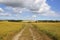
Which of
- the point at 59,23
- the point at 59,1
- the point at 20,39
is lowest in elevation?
the point at 20,39

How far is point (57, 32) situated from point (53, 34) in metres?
0.20

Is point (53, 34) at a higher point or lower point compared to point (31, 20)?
lower

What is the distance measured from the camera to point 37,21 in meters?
8.88

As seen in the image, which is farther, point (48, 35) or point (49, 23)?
point (48, 35)

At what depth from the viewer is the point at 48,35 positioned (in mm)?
9742

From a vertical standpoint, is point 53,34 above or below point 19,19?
below

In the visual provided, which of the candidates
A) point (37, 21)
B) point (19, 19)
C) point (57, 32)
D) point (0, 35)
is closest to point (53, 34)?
point (57, 32)

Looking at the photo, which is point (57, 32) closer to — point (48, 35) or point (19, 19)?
point (48, 35)

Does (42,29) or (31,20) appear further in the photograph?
(42,29)

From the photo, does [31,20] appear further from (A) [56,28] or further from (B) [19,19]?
(A) [56,28]

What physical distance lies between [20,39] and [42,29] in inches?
54.0

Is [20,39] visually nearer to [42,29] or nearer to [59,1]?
[42,29]

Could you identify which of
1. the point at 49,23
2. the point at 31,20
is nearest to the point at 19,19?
the point at 31,20

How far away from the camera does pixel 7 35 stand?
8859 mm
